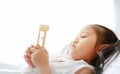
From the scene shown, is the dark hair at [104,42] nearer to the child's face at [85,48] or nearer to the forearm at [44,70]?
the child's face at [85,48]

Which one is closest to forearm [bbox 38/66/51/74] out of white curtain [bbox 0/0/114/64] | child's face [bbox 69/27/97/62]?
child's face [bbox 69/27/97/62]

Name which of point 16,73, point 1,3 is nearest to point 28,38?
point 1,3

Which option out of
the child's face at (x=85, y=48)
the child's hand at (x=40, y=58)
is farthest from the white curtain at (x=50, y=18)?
the child's hand at (x=40, y=58)

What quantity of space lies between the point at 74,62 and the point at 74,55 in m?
0.06

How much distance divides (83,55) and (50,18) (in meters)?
0.54

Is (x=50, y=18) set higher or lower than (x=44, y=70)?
higher

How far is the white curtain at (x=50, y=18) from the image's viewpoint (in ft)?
4.66

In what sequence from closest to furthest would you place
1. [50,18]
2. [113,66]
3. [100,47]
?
[113,66], [100,47], [50,18]

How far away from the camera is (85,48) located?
1043 millimetres

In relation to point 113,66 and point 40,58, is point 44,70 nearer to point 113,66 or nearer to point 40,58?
point 40,58

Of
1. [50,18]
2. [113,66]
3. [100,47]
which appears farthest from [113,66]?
[50,18]

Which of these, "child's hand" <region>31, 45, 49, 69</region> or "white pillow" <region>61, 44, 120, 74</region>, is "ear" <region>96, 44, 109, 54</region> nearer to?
"white pillow" <region>61, 44, 120, 74</region>

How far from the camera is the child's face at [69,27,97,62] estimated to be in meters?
1.04

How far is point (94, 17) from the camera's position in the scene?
1570mm
